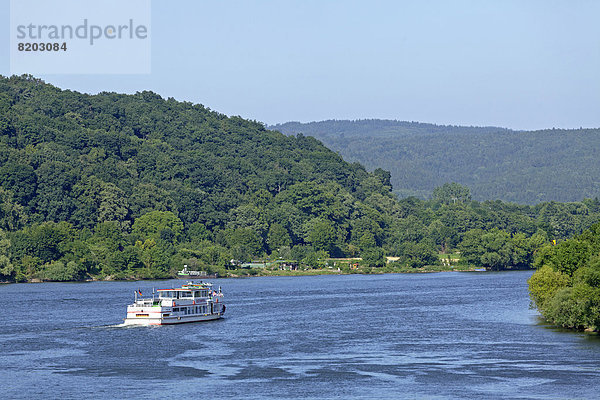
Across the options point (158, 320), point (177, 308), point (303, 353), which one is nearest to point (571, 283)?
point (303, 353)

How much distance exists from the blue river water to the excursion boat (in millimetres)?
→ 1754

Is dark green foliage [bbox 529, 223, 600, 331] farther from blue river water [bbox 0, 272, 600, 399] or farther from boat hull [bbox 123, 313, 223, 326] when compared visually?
boat hull [bbox 123, 313, 223, 326]

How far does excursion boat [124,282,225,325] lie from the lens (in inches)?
3979

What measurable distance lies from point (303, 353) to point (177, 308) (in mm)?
25994

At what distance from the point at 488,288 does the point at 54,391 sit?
10512 cm

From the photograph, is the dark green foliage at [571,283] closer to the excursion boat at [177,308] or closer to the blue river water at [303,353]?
the blue river water at [303,353]

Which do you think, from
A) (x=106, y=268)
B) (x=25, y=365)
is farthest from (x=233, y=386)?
(x=106, y=268)

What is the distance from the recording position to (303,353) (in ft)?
267

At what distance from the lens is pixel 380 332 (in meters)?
95.8

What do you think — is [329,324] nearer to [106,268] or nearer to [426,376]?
[426,376]

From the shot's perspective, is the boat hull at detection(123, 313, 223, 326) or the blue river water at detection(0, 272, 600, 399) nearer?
the blue river water at detection(0, 272, 600, 399)

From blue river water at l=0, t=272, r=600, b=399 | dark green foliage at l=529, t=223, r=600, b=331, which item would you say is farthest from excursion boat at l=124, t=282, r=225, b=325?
dark green foliage at l=529, t=223, r=600, b=331

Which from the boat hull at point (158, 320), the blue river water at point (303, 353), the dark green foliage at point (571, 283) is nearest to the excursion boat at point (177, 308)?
the boat hull at point (158, 320)

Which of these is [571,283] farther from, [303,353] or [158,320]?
[158,320]
